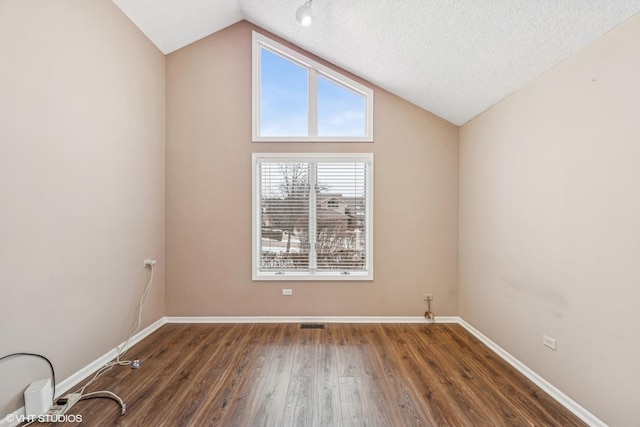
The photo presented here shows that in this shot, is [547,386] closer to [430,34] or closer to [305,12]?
[430,34]

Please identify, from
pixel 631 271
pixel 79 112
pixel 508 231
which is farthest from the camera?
pixel 508 231

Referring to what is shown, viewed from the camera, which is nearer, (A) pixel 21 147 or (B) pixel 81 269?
(A) pixel 21 147

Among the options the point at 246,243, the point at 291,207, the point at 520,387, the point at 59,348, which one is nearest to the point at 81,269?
the point at 59,348

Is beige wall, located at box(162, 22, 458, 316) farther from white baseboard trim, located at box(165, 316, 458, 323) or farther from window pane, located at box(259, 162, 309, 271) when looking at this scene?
window pane, located at box(259, 162, 309, 271)

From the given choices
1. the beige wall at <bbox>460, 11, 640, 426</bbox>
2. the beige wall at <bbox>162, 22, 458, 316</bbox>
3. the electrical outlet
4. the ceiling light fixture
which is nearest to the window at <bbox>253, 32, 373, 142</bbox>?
the beige wall at <bbox>162, 22, 458, 316</bbox>

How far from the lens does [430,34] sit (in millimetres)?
2535

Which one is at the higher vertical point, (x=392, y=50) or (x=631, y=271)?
(x=392, y=50)

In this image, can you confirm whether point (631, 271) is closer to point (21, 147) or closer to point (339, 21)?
point (339, 21)

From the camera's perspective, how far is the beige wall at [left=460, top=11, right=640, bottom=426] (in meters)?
1.69

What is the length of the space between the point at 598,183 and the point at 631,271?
59 cm

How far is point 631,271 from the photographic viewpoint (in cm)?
167

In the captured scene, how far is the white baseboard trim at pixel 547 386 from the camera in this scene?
1.89 meters

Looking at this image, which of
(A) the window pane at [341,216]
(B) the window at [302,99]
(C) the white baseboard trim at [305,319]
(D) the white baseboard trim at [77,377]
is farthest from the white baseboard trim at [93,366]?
(B) the window at [302,99]

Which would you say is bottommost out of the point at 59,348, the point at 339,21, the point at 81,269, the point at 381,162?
the point at 59,348
